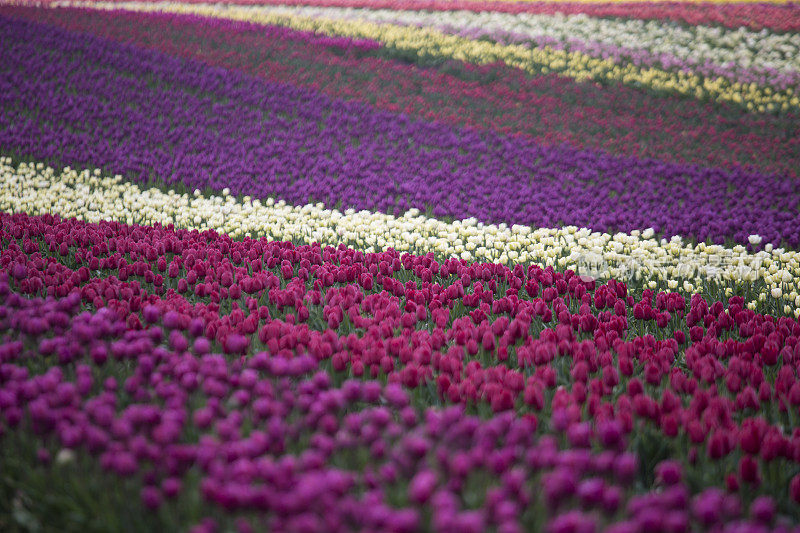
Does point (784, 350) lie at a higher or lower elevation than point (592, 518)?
lower

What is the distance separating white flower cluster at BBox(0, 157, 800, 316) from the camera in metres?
5.19

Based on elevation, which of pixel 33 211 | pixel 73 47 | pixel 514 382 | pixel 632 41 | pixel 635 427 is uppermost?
pixel 632 41

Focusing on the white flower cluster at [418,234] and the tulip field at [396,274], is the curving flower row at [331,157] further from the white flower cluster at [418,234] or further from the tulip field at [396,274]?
the white flower cluster at [418,234]

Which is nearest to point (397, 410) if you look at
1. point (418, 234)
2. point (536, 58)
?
point (418, 234)

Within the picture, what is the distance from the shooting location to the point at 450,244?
21.3 feet

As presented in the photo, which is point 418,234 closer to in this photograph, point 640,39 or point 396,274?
point 396,274

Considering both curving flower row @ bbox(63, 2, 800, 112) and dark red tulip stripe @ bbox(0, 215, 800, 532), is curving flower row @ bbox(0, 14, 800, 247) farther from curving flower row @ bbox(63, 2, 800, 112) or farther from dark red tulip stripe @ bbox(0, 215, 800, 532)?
A: curving flower row @ bbox(63, 2, 800, 112)

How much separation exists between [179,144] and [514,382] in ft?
30.2

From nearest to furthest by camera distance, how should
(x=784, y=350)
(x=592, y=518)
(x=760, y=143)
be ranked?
1. (x=592, y=518)
2. (x=784, y=350)
3. (x=760, y=143)

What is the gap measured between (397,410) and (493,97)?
1095 centimetres

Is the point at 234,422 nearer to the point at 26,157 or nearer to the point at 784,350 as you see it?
the point at 784,350

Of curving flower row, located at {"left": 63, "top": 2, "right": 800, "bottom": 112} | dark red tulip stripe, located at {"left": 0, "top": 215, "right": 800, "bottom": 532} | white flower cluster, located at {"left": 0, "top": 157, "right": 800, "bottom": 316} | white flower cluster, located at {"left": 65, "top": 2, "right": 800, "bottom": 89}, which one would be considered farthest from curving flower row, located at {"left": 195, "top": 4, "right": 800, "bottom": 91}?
dark red tulip stripe, located at {"left": 0, "top": 215, "right": 800, "bottom": 532}

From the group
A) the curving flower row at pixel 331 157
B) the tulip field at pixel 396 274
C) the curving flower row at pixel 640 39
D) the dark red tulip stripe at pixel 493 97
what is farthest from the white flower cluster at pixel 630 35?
the curving flower row at pixel 331 157

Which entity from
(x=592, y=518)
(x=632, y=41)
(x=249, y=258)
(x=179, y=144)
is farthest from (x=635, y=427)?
(x=632, y=41)
